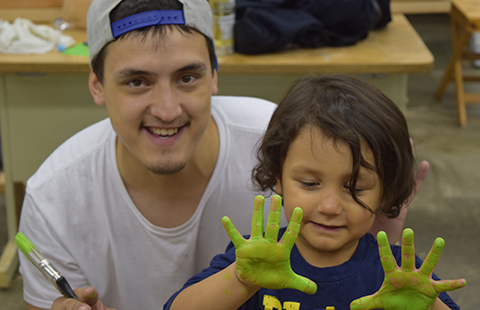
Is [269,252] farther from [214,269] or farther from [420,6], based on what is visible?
[420,6]

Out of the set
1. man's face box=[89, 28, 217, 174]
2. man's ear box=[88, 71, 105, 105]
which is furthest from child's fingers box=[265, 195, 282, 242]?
man's ear box=[88, 71, 105, 105]

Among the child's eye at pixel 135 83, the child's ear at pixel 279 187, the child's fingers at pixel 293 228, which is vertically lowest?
the child's ear at pixel 279 187

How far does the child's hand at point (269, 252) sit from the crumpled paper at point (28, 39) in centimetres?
192

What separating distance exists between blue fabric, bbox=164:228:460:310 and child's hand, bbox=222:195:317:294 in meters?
0.18

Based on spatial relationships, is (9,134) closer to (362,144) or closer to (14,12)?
(14,12)

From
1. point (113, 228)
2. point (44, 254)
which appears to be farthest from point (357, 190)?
point (44, 254)

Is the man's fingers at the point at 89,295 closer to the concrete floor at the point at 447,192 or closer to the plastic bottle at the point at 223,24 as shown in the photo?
the plastic bottle at the point at 223,24

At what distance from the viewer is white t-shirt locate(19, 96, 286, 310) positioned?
5.11ft

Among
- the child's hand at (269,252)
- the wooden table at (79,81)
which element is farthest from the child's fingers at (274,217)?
the wooden table at (79,81)

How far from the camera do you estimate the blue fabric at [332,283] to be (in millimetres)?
1166

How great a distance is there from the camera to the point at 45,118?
256 centimetres

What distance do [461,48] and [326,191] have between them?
3671mm

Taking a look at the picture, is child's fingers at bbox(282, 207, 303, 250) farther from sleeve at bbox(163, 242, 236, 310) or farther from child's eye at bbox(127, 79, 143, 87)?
child's eye at bbox(127, 79, 143, 87)

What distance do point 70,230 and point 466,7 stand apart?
3388 millimetres
